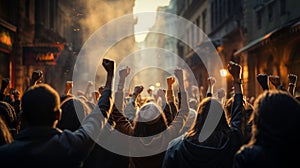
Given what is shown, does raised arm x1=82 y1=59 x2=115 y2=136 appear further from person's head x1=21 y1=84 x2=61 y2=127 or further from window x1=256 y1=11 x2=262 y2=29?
window x1=256 y1=11 x2=262 y2=29

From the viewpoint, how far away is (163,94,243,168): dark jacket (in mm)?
3068

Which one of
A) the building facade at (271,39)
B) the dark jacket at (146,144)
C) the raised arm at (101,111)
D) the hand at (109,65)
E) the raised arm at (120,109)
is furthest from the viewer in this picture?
the building facade at (271,39)

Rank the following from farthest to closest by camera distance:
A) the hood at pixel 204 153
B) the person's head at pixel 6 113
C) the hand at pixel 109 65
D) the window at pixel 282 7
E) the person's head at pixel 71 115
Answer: the window at pixel 282 7 < the person's head at pixel 6 113 < the person's head at pixel 71 115 < the hood at pixel 204 153 < the hand at pixel 109 65

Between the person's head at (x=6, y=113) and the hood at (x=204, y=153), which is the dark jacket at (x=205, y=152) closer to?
the hood at (x=204, y=153)

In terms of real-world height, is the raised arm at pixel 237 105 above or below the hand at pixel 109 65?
below

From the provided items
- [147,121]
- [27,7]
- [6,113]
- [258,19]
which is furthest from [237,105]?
[27,7]

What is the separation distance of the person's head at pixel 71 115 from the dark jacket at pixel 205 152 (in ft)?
2.55

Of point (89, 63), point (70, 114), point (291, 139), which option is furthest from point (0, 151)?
point (89, 63)

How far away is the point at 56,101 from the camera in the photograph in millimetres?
2447

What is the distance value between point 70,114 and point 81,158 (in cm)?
78

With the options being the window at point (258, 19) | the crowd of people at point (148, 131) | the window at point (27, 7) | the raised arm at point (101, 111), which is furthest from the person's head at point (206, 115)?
the window at point (27, 7)

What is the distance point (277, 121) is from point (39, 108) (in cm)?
138

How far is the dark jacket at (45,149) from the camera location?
232 centimetres

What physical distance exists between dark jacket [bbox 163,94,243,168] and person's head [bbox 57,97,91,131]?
→ 2.55 feet
